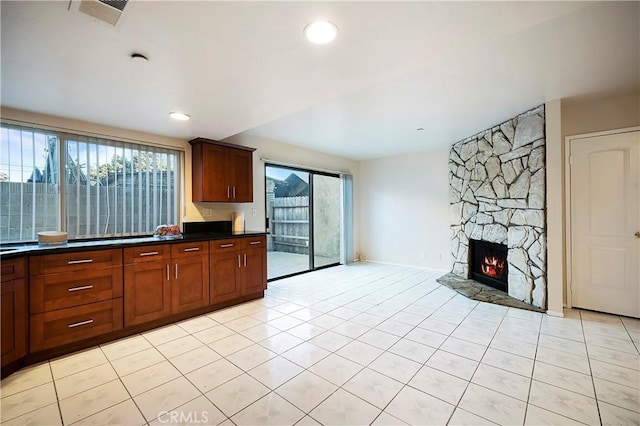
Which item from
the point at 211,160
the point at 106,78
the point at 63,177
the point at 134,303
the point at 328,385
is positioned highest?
the point at 106,78

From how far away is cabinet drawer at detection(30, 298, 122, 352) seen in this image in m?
2.21

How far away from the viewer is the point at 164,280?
289 cm

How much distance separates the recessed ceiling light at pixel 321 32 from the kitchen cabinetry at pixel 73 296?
252 centimetres

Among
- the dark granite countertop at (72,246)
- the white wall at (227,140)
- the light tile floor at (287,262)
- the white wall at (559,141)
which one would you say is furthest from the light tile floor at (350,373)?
the light tile floor at (287,262)

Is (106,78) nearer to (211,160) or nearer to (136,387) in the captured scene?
(211,160)

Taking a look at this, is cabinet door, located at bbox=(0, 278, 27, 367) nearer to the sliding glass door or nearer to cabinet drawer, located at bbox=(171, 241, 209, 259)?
cabinet drawer, located at bbox=(171, 241, 209, 259)

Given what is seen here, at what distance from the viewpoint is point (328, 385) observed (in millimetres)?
1904

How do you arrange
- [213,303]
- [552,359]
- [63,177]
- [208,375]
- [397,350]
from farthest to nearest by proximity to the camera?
[213,303] < [63,177] < [397,350] < [552,359] < [208,375]

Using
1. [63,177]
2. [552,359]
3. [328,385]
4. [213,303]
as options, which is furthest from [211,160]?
[552,359]

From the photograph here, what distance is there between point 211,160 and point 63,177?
151 cm

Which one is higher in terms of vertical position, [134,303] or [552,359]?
[134,303]

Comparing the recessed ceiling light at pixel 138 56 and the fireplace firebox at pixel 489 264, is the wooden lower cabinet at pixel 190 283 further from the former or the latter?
the fireplace firebox at pixel 489 264

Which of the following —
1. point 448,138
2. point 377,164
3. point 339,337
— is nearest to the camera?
point 339,337

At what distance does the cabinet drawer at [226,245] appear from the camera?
330cm
